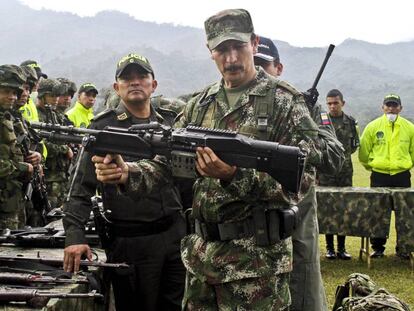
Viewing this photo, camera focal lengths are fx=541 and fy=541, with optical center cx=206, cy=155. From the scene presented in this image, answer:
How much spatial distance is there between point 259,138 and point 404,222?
16.3 ft

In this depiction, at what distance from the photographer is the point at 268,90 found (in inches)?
110

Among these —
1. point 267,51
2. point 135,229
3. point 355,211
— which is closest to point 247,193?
point 135,229

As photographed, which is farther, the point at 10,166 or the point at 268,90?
the point at 10,166

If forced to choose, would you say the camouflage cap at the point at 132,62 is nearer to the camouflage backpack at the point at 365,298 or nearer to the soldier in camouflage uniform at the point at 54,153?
Result: the camouflage backpack at the point at 365,298

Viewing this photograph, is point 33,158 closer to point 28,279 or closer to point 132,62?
point 132,62

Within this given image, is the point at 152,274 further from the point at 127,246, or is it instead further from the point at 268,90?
the point at 268,90

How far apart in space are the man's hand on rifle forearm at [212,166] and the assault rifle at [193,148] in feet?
0.12

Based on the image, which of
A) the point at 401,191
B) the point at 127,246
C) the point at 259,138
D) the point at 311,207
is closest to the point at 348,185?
the point at 401,191

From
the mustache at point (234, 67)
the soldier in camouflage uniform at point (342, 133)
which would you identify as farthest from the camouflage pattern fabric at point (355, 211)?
the mustache at point (234, 67)

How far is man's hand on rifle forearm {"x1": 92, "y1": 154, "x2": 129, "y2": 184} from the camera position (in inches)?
110

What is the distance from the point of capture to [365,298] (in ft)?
11.6

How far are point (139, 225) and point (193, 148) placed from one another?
50.2 inches

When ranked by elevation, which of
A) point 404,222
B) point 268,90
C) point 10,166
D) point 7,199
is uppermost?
point 268,90

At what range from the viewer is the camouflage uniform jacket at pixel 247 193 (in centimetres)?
261
